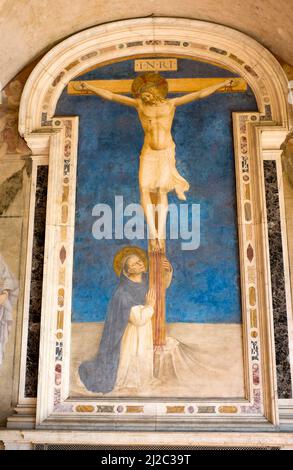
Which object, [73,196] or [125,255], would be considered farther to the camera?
[73,196]

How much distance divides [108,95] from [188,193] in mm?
1639

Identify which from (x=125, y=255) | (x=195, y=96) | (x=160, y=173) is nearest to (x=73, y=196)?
(x=125, y=255)

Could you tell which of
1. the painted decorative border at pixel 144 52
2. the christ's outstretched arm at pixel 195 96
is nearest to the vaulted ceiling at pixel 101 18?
the painted decorative border at pixel 144 52

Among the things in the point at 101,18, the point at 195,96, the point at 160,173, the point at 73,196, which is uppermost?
the point at 101,18

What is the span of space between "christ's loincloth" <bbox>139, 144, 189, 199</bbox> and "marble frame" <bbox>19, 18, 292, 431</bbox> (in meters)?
0.72

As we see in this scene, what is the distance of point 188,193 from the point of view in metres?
7.73

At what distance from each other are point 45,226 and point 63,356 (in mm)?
1510

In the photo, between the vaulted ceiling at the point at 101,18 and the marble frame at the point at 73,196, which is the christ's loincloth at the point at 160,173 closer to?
the marble frame at the point at 73,196

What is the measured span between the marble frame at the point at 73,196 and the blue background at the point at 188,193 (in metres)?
0.12

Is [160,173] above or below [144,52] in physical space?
below

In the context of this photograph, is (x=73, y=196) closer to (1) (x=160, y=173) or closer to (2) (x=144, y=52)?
(1) (x=160, y=173)

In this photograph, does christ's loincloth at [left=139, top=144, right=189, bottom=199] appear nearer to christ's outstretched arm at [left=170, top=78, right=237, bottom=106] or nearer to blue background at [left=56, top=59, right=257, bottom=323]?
blue background at [left=56, top=59, right=257, bottom=323]

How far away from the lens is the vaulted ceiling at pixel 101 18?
778cm

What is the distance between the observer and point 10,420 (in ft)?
22.7
